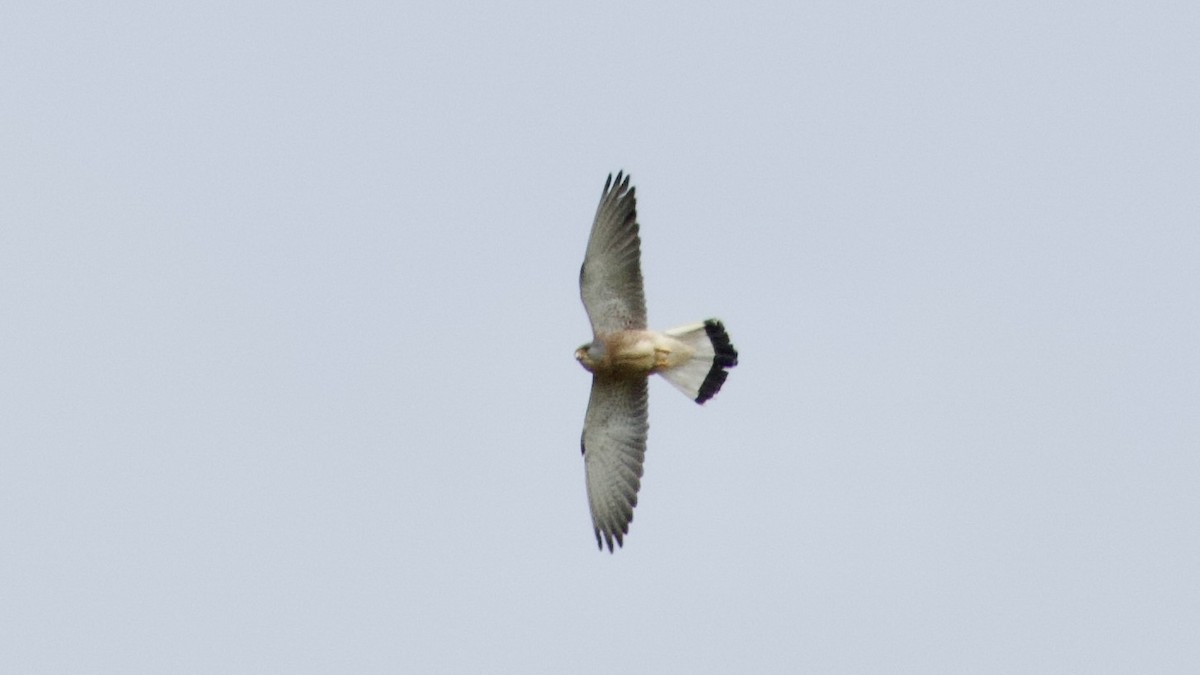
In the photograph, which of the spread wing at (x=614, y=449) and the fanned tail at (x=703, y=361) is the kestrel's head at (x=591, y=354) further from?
the fanned tail at (x=703, y=361)

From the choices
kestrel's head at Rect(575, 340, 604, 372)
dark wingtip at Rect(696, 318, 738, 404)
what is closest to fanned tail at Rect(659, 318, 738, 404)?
dark wingtip at Rect(696, 318, 738, 404)

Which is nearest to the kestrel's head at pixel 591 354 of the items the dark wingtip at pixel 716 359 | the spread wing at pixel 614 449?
the spread wing at pixel 614 449

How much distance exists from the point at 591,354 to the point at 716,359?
1061 millimetres

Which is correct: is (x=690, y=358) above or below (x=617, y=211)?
below

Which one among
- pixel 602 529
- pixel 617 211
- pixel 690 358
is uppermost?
pixel 617 211

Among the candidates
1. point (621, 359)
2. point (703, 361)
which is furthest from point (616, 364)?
point (703, 361)

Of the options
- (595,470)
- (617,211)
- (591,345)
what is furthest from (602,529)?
(617,211)

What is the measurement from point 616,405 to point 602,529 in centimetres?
109

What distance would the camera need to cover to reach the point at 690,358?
16875mm

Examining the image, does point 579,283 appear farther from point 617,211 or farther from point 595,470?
point 595,470

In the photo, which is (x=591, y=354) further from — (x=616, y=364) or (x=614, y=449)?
(x=614, y=449)

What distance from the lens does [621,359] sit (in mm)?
16688

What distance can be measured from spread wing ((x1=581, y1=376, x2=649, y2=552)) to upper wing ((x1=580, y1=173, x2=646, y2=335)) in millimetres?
688

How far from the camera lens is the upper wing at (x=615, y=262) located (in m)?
16.5
